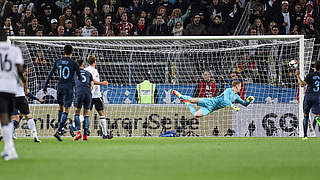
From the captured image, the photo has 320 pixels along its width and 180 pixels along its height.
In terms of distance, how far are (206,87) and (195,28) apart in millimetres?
2958

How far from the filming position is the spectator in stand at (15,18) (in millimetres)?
20016

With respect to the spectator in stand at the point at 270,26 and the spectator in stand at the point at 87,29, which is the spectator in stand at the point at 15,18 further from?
the spectator in stand at the point at 270,26

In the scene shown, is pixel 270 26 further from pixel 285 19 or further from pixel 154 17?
pixel 154 17

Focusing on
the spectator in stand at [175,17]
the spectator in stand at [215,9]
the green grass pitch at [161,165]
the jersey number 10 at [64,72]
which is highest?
the spectator in stand at [215,9]

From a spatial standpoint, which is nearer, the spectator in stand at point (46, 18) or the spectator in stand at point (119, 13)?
the spectator in stand at point (119, 13)

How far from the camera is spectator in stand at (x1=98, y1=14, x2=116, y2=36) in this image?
63.5ft

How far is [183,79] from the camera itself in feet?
57.2

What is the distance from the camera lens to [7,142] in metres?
7.88

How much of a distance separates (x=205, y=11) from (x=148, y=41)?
3.56 meters

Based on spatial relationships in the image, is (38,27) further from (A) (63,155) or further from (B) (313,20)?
(A) (63,155)

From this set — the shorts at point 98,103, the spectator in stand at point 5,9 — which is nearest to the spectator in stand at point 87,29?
the spectator in stand at point 5,9

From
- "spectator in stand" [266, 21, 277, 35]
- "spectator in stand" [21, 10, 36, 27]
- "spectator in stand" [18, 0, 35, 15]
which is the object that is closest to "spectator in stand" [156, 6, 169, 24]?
"spectator in stand" [266, 21, 277, 35]

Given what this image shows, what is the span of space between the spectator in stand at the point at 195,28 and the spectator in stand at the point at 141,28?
154 cm

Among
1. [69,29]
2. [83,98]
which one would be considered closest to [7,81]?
[83,98]
